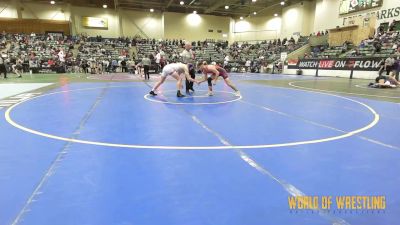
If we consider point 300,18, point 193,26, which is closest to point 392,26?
point 300,18

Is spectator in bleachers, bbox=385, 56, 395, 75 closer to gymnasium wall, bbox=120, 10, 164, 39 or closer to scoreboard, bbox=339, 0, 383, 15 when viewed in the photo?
scoreboard, bbox=339, 0, 383, 15

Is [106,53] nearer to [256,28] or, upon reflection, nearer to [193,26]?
[193,26]

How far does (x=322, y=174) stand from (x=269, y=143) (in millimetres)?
1220

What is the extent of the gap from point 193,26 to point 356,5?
74.9 ft

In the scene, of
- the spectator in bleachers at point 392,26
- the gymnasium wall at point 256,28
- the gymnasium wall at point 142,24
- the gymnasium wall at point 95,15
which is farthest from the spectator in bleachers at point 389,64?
the gymnasium wall at point 95,15

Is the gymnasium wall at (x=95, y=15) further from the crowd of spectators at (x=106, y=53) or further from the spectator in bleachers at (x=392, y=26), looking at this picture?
the spectator in bleachers at (x=392, y=26)

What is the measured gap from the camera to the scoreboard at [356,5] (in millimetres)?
27739

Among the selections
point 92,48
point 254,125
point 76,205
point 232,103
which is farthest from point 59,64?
point 76,205

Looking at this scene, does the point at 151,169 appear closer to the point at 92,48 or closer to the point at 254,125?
the point at 254,125

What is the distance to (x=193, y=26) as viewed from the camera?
45438 mm

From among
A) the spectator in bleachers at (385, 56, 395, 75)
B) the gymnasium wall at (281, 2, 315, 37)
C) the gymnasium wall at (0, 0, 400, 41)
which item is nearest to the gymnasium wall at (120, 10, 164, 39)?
the gymnasium wall at (0, 0, 400, 41)

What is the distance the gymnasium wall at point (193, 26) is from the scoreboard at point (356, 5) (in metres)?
19.6

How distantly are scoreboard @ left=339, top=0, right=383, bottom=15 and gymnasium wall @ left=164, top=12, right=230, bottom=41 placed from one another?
64.2ft

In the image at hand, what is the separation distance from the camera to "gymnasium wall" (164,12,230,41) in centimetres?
4438
